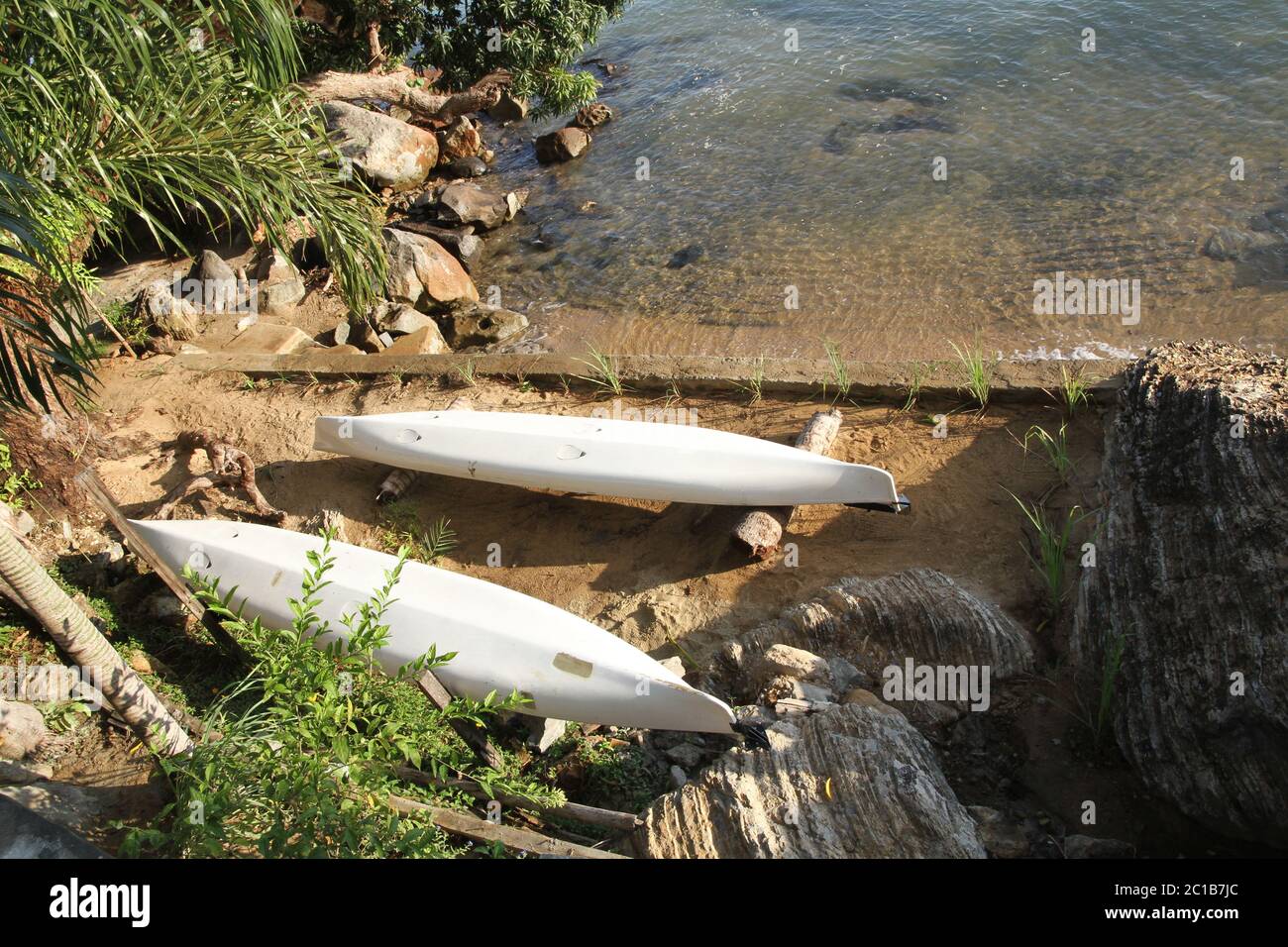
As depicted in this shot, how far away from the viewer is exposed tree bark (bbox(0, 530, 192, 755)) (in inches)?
136

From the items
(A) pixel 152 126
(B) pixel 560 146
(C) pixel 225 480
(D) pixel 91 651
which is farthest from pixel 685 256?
(D) pixel 91 651

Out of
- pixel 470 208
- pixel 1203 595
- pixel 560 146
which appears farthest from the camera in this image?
pixel 560 146

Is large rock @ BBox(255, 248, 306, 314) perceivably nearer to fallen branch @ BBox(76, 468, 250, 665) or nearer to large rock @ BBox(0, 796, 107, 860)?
fallen branch @ BBox(76, 468, 250, 665)

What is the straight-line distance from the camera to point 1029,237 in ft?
27.1

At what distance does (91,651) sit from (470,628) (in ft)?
5.08

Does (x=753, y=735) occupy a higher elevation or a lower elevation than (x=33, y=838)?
lower

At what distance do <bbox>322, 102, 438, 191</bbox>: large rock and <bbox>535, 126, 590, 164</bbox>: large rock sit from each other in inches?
56.5

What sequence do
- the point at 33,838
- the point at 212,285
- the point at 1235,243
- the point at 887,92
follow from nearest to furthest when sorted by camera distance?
the point at 33,838, the point at 1235,243, the point at 212,285, the point at 887,92

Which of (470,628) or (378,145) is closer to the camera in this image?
(470,628)

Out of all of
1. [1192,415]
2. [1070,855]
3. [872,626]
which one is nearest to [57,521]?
[872,626]

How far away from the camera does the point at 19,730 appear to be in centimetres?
401

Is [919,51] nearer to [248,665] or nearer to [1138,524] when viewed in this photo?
[1138,524]

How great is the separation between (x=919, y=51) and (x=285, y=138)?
31.4 feet

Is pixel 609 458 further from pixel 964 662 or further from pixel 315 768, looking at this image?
pixel 315 768
